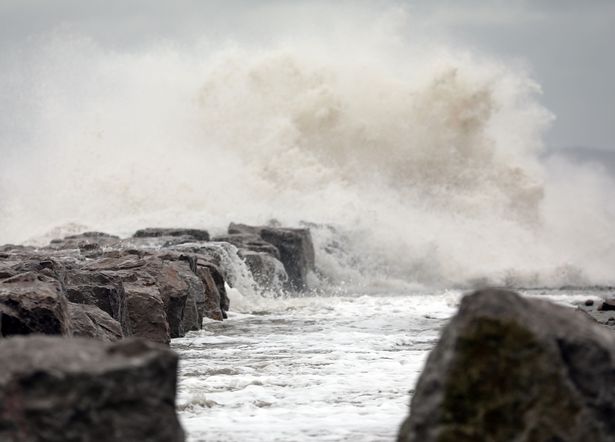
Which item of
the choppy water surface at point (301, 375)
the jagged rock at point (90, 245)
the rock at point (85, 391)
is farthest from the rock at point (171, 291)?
the rock at point (85, 391)

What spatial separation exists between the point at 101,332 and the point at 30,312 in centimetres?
151

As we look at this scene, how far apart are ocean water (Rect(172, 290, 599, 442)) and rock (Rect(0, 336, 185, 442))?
191 centimetres

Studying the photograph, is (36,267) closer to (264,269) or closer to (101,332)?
(101,332)

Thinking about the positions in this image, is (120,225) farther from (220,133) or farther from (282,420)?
(282,420)

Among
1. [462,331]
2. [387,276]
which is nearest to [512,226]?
[387,276]

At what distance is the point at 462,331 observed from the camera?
4.12 m

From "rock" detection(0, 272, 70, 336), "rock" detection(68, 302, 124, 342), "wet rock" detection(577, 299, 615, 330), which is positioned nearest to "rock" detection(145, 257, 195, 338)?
"rock" detection(68, 302, 124, 342)

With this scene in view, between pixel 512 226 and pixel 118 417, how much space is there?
31.9 metres

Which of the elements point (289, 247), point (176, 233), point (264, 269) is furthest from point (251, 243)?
point (264, 269)

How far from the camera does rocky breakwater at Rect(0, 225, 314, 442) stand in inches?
151

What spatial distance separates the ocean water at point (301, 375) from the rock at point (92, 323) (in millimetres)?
638

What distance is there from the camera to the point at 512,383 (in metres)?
4.05

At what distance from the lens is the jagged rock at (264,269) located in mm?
20297

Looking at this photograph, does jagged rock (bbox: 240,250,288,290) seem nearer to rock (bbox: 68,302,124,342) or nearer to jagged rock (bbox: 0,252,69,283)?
jagged rock (bbox: 0,252,69,283)
